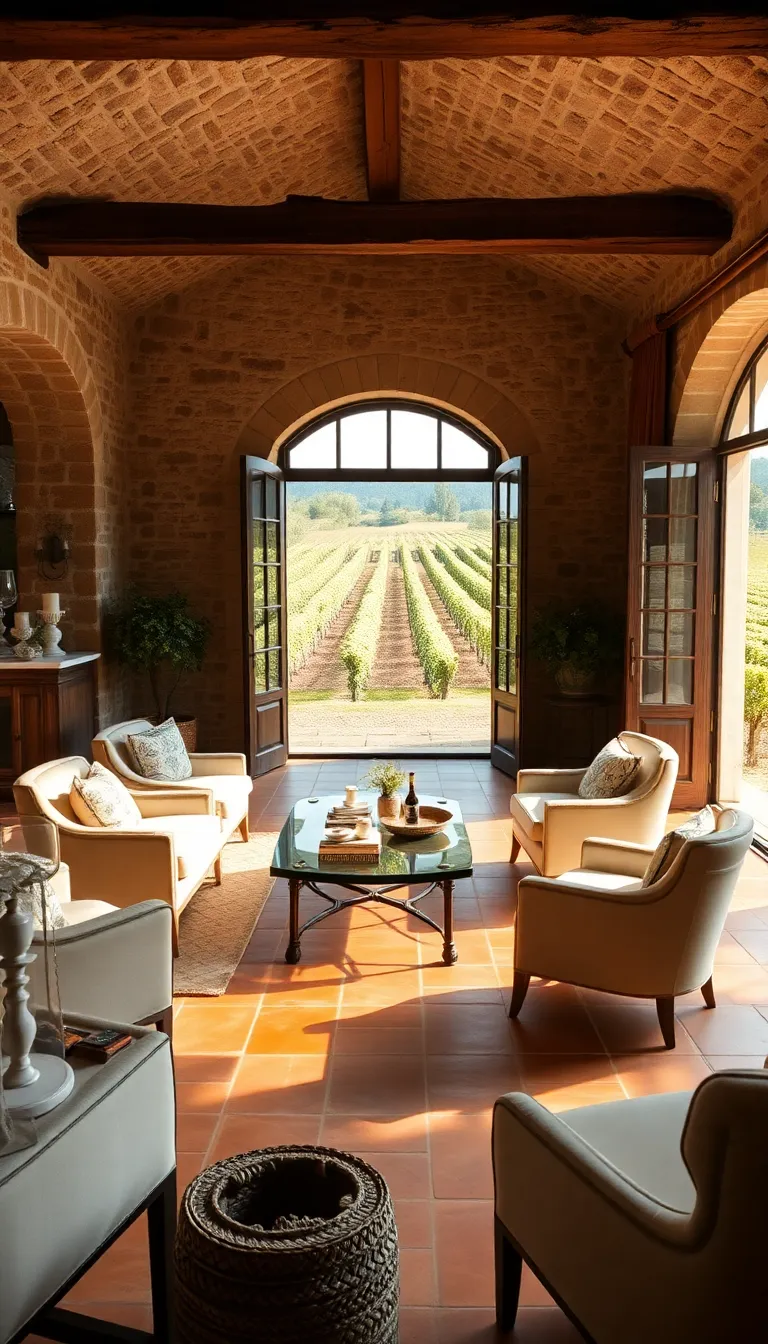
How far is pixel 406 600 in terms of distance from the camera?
21.9 metres

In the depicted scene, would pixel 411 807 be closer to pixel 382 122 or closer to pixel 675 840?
pixel 675 840

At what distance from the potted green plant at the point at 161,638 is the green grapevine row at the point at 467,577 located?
10644 mm

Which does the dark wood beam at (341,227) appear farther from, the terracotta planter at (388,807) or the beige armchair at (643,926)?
the beige armchair at (643,926)

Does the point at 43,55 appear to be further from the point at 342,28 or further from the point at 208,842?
the point at 208,842

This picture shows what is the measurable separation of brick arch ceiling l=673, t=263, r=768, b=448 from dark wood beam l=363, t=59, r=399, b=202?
2.14 m

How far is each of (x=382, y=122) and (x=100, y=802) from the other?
4.24 m

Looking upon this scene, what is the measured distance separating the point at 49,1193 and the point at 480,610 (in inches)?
698

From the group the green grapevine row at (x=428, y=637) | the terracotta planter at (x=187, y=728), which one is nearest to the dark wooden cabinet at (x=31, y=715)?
the terracotta planter at (x=187, y=728)

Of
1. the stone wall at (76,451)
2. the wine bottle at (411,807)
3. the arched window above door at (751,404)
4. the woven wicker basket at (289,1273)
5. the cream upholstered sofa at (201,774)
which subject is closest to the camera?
the woven wicker basket at (289,1273)

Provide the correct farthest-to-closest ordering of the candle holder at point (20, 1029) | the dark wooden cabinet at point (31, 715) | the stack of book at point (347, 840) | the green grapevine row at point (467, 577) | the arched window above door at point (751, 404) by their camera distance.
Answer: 1. the green grapevine row at point (467, 577)
2. the dark wooden cabinet at point (31, 715)
3. the arched window above door at point (751, 404)
4. the stack of book at point (347, 840)
5. the candle holder at point (20, 1029)

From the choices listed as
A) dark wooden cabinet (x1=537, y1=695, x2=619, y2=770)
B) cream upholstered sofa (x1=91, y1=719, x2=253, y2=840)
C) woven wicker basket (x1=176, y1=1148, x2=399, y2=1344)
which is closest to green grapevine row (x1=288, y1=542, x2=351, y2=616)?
dark wooden cabinet (x1=537, y1=695, x2=619, y2=770)

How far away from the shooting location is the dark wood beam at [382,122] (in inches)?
226

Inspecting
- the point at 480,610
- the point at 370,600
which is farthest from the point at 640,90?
the point at 370,600

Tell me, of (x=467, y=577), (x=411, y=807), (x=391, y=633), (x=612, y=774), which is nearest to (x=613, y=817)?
(x=612, y=774)
